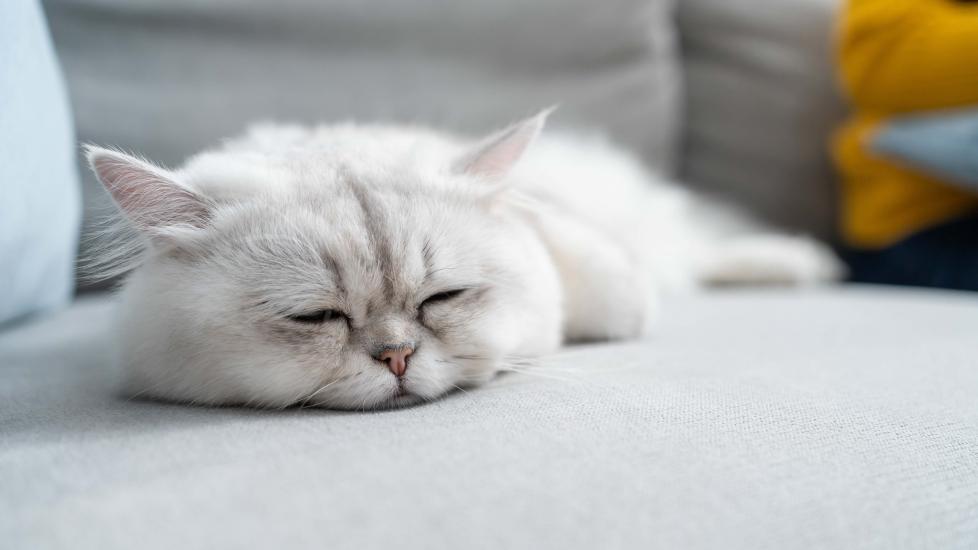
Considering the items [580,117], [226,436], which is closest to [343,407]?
[226,436]

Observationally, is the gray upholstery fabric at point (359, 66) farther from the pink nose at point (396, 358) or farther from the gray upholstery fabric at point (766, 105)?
the pink nose at point (396, 358)

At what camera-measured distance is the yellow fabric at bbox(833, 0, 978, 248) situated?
6.20 feet

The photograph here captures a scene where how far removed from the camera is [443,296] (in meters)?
1.08

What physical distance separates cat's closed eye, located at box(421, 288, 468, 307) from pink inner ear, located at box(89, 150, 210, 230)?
13.0 inches

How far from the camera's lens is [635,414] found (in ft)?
2.92

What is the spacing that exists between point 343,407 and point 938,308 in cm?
132

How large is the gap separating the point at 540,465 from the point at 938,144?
5.21 ft

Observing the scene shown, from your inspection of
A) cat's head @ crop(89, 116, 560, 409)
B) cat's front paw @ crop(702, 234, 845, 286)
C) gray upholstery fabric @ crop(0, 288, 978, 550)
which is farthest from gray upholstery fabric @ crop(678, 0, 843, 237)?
cat's head @ crop(89, 116, 560, 409)

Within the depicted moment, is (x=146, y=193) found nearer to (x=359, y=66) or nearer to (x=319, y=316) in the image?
(x=319, y=316)

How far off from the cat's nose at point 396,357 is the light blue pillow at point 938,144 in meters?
1.51

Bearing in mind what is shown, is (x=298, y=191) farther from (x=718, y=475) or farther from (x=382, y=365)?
→ (x=718, y=475)

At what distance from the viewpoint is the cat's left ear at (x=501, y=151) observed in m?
1.18

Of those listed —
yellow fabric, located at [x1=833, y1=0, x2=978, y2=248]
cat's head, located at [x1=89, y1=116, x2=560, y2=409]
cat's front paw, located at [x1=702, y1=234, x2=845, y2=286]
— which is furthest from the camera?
cat's front paw, located at [x1=702, y1=234, x2=845, y2=286]

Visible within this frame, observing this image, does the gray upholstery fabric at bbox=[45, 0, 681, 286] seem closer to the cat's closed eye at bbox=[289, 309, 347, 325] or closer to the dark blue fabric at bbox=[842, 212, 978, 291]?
the dark blue fabric at bbox=[842, 212, 978, 291]
